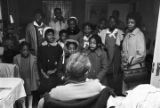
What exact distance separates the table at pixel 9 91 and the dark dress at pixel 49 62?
64cm

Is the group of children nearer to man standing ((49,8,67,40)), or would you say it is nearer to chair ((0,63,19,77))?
chair ((0,63,19,77))

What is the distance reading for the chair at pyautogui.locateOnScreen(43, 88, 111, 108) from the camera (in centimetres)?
150

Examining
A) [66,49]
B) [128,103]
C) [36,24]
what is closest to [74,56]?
[128,103]

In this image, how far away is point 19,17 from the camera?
549cm

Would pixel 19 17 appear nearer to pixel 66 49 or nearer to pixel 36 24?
pixel 36 24

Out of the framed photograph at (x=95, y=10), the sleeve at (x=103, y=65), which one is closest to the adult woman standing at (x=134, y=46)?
the sleeve at (x=103, y=65)

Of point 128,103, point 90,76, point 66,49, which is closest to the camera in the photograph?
point 128,103

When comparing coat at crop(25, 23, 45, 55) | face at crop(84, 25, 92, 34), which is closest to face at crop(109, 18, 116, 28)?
face at crop(84, 25, 92, 34)

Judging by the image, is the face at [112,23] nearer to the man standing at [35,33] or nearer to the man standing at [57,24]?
the man standing at [57,24]

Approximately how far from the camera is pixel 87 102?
1.50m

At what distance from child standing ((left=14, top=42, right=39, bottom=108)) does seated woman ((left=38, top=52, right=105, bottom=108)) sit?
1.74m

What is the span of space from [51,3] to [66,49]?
275cm

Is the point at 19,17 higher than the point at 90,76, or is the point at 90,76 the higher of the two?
the point at 19,17

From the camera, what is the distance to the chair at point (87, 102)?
1.50m
